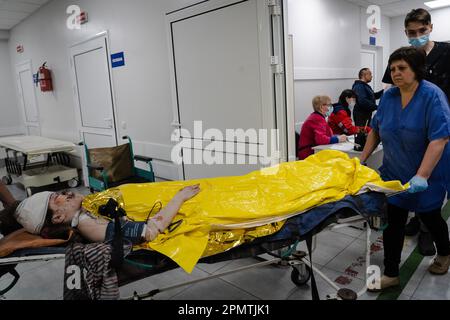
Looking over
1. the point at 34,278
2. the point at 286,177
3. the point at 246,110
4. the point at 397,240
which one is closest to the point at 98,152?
the point at 34,278

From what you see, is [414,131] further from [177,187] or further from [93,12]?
[93,12]

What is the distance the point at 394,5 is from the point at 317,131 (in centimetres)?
441

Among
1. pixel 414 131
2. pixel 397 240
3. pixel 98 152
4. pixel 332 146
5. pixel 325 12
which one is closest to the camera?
pixel 414 131

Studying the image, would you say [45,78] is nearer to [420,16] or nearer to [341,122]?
[341,122]

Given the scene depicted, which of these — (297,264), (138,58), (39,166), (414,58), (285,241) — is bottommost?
(297,264)

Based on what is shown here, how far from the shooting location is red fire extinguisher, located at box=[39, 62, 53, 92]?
5590 mm

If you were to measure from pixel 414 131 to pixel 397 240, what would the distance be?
2.10ft

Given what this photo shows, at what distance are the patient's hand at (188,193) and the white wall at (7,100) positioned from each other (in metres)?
7.27

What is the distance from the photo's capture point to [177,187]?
1.92m

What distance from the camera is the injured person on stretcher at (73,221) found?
1498 millimetres

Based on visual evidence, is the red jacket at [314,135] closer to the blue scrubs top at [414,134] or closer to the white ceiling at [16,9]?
the blue scrubs top at [414,134]

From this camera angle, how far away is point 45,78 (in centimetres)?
560

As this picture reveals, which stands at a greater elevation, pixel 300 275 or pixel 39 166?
pixel 39 166

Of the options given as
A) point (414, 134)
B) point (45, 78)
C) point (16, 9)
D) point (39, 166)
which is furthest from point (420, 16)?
point (16, 9)
